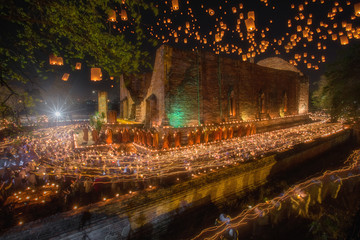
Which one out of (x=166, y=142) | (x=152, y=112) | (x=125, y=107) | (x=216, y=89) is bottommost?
(x=166, y=142)

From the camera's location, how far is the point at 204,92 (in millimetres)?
13133

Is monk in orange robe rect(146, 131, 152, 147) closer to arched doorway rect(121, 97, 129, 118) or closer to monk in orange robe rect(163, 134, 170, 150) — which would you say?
monk in orange robe rect(163, 134, 170, 150)

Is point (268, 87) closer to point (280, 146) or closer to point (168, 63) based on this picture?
point (280, 146)

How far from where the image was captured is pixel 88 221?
12.9ft

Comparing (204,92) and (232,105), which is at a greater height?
(204,92)

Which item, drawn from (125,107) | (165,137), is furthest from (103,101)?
(165,137)

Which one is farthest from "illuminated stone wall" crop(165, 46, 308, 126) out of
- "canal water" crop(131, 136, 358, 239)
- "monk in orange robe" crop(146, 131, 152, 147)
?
"canal water" crop(131, 136, 358, 239)

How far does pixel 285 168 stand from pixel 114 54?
9.40 meters

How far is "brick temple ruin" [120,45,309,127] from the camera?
37.9 ft

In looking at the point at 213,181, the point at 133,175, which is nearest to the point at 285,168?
the point at 213,181

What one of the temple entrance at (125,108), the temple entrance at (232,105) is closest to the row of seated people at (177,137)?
the temple entrance at (232,105)

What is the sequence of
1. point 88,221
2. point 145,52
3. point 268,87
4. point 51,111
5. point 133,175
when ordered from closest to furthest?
point 88,221
point 145,52
point 133,175
point 268,87
point 51,111

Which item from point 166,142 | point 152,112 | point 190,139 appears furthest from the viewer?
point 152,112

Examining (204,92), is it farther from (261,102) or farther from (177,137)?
(261,102)
